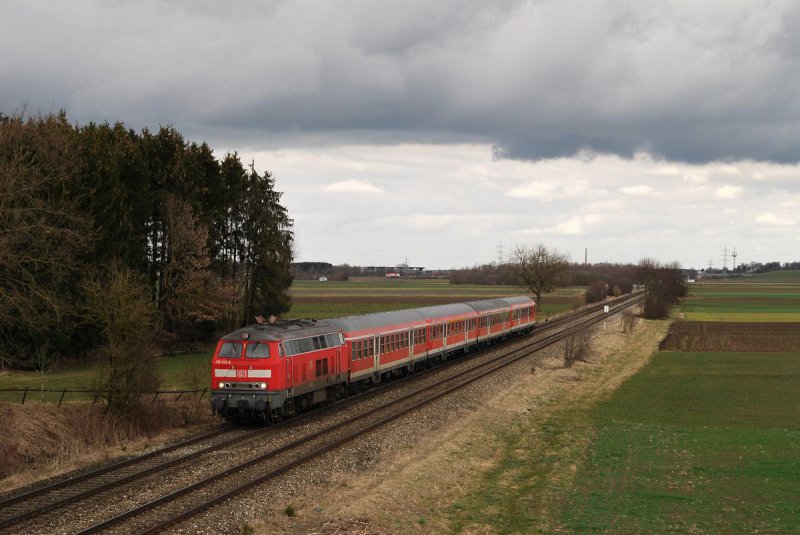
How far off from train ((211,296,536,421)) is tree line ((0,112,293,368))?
376 centimetres

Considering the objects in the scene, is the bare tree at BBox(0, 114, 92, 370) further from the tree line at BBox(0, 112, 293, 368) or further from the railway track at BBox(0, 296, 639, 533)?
the railway track at BBox(0, 296, 639, 533)

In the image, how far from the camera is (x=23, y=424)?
25.7 meters

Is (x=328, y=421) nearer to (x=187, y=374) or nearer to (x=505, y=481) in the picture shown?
(x=505, y=481)

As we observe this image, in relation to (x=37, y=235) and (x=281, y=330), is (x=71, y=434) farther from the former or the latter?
(x=37, y=235)

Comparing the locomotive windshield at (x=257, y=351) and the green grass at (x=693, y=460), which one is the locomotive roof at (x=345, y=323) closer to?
the locomotive windshield at (x=257, y=351)

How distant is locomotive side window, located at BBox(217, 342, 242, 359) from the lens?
27941 mm

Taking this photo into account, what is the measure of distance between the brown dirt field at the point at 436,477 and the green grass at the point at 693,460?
1095mm

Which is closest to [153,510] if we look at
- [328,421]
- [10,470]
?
[10,470]

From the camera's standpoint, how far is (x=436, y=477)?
2114 cm

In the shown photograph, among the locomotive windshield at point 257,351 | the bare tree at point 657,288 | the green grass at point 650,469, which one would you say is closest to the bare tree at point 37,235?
the locomotive windshield at point 257,351

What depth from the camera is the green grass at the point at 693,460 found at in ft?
57.6

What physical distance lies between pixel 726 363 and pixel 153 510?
44.1 metres

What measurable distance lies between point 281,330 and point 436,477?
9992 mm

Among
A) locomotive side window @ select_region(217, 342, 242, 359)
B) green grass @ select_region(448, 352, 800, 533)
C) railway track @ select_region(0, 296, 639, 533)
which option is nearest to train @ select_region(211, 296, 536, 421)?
locomotive side window @ select_region(217, 342, 242, 359)
